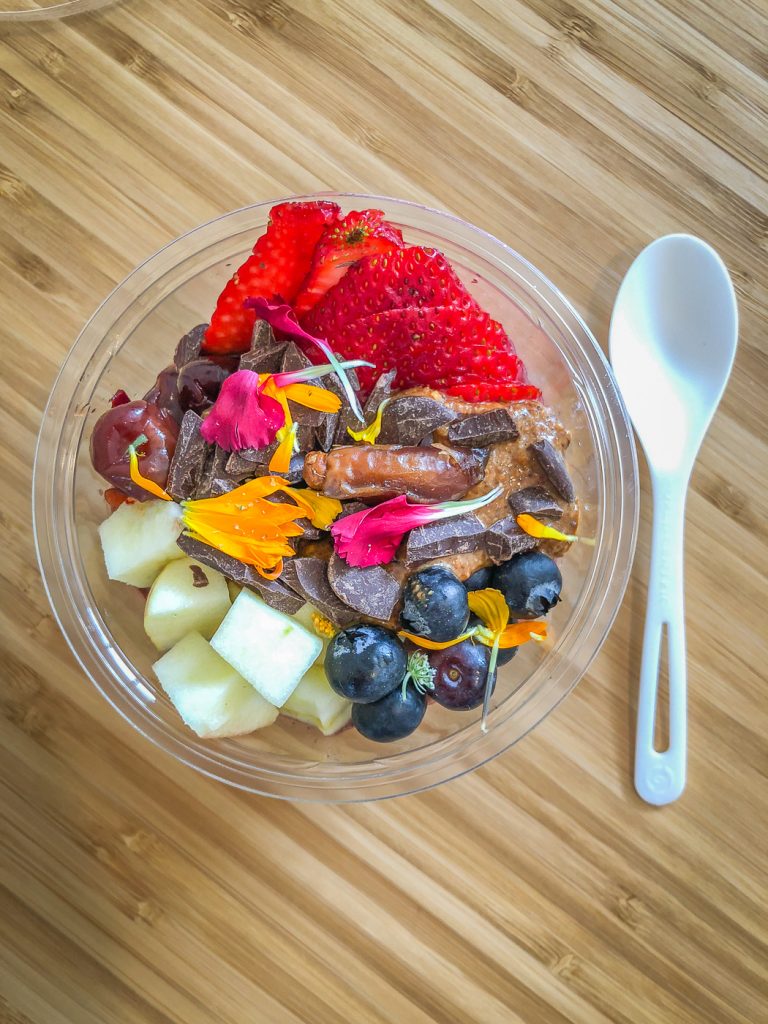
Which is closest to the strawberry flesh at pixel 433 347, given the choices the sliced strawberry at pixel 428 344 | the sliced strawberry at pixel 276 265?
the sliced strawberry at pixel 428 344

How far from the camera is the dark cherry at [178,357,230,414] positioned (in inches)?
46.8

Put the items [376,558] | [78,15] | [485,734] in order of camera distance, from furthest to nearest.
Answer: [78,15] → [485,734] → [376,558]

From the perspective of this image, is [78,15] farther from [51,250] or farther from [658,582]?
[658,582]

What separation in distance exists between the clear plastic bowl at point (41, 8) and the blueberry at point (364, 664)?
118cm

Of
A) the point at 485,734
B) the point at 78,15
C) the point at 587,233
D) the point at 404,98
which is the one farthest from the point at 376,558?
the point at 78,15

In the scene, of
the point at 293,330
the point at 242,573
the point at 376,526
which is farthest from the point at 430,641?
the point at 293,330

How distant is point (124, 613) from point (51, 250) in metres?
0.65

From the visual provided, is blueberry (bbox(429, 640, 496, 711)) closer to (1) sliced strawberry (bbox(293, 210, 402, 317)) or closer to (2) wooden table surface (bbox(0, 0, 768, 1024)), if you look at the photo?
(2) wooden table surface (bbox(0, 0, 768, 1024))

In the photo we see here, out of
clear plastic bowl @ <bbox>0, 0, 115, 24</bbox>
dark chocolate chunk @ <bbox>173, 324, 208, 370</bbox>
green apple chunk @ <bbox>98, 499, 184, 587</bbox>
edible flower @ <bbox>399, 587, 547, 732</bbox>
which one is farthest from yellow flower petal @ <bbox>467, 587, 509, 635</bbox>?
clear plastic bowl @ <bbox>0, 0, 115, 24</bbox>

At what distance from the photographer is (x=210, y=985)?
1354mm

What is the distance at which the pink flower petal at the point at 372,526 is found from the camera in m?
1.10

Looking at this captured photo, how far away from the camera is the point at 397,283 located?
1.15 meters

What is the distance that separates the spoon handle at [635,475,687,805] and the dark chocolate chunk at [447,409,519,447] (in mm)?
380

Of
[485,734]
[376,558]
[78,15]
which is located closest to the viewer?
[376,558]
